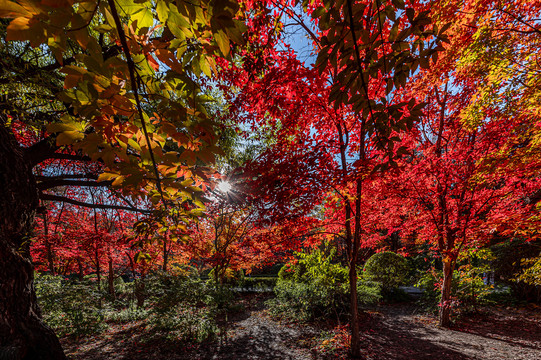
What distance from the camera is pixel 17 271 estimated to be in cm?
232

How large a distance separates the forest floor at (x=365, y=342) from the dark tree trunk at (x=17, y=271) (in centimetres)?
337

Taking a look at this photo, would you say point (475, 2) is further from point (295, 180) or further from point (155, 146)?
point (155, 146)

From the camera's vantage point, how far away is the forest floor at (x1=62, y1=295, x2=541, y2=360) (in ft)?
14.6

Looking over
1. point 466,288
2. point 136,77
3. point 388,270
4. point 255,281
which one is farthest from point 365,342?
point 255,281

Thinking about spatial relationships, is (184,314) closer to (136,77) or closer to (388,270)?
(136,77)

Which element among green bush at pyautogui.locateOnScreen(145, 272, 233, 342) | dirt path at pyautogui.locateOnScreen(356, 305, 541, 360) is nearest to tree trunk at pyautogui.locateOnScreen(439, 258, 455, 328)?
dirt path at pyautogui.locateOnScreen(356, 305, 541, 360)

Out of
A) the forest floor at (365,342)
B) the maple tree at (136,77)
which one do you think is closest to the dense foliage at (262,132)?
the maple tree at (136,77)

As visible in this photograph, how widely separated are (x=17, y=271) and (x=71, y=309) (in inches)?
219

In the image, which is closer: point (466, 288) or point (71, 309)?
point (71, 309)

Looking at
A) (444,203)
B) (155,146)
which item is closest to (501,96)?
(444,203)

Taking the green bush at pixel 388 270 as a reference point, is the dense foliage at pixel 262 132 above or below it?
above

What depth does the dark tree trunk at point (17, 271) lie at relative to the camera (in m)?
2.13

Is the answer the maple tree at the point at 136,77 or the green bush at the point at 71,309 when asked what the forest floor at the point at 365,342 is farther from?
the maple tree at the point at 136,77

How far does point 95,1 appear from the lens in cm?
58
